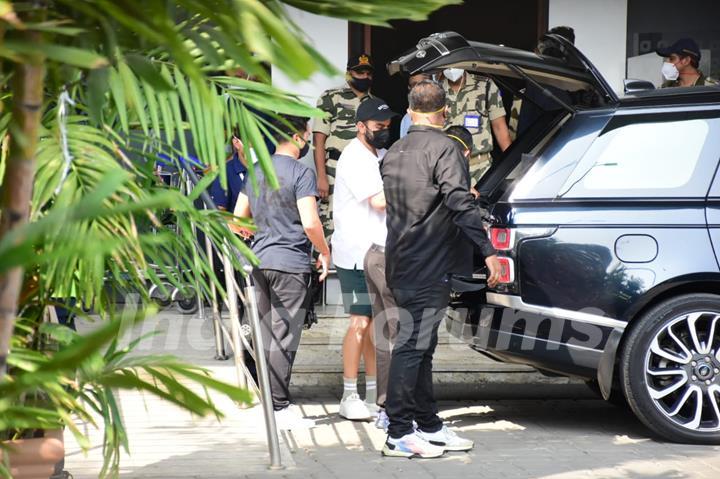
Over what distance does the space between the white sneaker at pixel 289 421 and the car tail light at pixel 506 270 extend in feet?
4.54

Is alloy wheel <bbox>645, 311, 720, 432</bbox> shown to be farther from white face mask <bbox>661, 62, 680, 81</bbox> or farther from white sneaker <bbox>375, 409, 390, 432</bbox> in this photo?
white face mask <bbox>661, 62, 680, 81</bbox>

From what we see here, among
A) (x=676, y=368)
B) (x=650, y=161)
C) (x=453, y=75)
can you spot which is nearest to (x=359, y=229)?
(x=650, y=161)

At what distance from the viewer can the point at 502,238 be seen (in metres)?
6.93

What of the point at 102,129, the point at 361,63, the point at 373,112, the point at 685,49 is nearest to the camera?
the point at 102,129

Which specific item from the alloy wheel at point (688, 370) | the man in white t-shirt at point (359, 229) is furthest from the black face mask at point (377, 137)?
the alloy wheel at point (688, 370)

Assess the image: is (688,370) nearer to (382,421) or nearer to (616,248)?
(616,248)

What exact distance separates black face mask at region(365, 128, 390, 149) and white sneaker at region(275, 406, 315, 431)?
1633mm

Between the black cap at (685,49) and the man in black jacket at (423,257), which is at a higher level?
the black cap at (685,49)

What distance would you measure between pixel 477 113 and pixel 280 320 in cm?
361

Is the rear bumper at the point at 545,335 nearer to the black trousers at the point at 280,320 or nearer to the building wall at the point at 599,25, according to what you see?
the black trousers at the point at 280,320

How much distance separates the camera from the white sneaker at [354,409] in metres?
7.38

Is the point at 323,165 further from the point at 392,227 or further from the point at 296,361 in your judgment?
the point at 392,227

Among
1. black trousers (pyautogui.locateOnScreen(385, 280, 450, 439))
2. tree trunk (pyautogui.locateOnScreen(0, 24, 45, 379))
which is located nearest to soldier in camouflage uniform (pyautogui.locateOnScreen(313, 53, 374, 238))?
black trousers (pyautogui.locateOnScreen(385, 280, 450, 439))

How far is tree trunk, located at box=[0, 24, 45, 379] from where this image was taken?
1.71m
